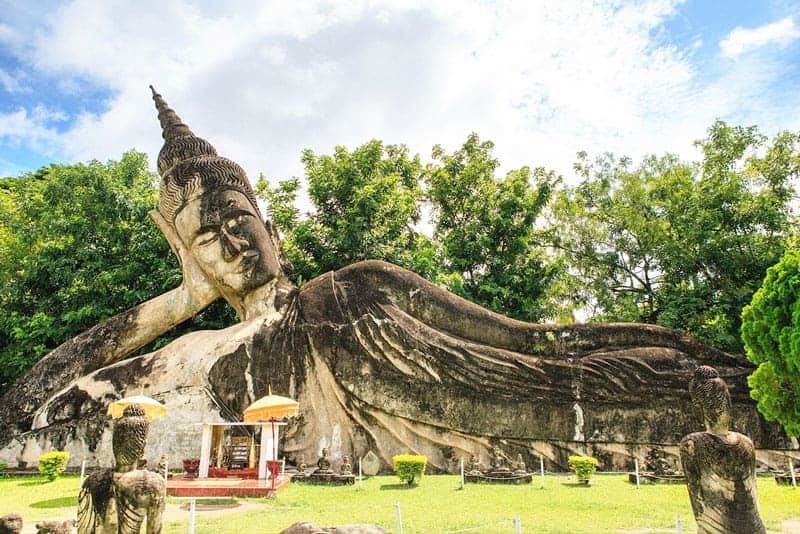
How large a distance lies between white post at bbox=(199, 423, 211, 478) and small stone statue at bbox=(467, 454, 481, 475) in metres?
4.12

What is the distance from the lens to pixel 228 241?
12.1 m

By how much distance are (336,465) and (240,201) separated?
584 centimetres

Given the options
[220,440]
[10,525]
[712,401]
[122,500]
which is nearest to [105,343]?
[220,440]

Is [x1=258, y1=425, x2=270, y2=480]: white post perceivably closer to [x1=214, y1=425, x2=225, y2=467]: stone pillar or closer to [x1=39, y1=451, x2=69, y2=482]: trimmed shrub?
[x1=214, y1=425, x2=225, y2=467]: stone pillar

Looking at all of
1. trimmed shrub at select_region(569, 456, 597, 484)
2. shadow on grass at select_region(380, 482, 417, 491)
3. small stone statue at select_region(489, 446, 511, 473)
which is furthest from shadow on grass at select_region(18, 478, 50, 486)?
trimmed shrub at select_region(569, 456, 597, 484)

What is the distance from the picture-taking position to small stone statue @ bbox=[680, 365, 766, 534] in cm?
388

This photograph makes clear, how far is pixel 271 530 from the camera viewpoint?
19.8 feet

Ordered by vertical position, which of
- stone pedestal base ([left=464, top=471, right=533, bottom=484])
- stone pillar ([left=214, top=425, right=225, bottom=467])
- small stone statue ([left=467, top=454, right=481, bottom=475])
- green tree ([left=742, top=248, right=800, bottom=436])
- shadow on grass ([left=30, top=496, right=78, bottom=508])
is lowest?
shadow on grass ([left=30, top=496, right=78, bottom=508])

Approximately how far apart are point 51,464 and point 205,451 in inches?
104

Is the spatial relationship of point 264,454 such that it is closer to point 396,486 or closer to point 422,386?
point 396,486

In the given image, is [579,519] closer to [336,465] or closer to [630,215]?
[336,465]

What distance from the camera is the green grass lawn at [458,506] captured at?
244 inches

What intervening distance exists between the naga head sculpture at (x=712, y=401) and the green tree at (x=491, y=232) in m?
12.4

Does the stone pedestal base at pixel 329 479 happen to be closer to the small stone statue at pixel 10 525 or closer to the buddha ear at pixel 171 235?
the small stone statue at pixel 10 525
